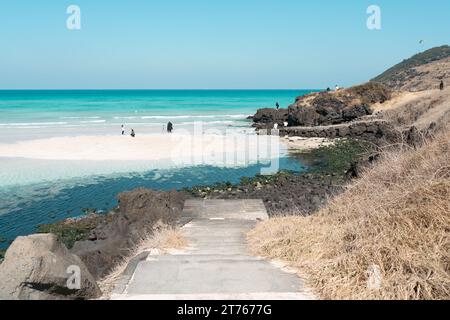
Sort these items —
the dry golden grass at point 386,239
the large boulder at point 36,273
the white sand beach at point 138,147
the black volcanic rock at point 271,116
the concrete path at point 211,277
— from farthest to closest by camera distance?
1. the black volcanic rock at point 271,116
2. the white sand beach at point 138,147
3. the concrete path at point 211,277
4. the dry golden grass at point 386,239
5. the large boulder at point 36,273

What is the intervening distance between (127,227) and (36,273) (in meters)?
7.19

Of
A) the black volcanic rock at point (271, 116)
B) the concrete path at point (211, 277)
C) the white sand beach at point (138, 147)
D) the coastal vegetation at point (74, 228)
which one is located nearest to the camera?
the concrete path at point (211, 277)

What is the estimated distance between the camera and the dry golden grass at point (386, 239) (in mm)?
5172

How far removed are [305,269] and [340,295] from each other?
3.23ft

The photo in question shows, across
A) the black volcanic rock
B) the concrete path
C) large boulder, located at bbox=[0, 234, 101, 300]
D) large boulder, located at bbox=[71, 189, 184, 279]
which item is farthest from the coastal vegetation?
the black volcanic rock

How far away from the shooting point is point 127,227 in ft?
39.8

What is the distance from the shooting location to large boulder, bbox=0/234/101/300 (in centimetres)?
488

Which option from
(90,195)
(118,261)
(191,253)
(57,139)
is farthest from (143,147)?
(191,253)

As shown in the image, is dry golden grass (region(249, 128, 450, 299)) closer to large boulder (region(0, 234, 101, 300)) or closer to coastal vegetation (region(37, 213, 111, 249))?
large boulder (region(0, 234, 101, 300))

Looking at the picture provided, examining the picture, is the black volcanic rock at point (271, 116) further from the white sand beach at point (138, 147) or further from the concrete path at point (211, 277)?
the concrete path at point (211, 277)

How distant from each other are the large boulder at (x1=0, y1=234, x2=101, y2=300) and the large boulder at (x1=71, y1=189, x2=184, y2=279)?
4.46 metres

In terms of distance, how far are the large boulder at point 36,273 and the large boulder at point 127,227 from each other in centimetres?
446

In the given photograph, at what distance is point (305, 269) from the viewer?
619cm

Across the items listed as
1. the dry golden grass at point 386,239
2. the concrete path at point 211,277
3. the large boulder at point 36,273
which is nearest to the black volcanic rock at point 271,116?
the dry golden grass at point 386,239
